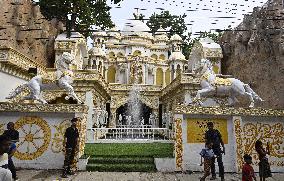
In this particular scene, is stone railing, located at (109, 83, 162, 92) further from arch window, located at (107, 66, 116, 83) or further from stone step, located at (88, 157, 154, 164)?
stone step, located at (88, 157, 154, 164)

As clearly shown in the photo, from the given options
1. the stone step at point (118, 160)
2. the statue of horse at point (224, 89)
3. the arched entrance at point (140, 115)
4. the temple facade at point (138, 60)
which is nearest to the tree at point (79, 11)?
the temple facade at point (138, 60)

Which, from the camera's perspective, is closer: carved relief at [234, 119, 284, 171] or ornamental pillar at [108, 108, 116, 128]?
carved relief at [234, 119, 284, 171]

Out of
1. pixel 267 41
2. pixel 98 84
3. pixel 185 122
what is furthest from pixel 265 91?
pixel 98 84

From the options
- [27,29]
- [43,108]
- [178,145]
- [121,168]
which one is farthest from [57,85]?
[27,29]

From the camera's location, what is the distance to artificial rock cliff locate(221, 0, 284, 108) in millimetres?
14391

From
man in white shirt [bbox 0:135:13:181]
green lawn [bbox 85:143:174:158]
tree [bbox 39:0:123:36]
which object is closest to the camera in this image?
man in white shirt [bbox 0:135:13:181]

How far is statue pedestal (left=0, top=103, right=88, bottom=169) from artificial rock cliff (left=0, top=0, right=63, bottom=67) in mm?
4420

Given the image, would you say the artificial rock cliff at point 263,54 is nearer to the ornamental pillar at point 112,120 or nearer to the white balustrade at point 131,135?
the white balustrade at point 131,135

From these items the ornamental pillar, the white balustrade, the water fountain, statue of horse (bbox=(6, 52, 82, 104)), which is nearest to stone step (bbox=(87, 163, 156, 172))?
→ statue of horse (bbox=(6, 52, 82, 104))

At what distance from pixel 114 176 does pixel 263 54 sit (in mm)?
12954

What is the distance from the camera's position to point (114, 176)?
7.29 m

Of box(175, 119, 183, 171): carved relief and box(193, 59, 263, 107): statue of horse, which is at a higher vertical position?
box(193, 59, 263, 107): statue of horse

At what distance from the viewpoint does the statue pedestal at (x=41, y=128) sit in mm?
8180

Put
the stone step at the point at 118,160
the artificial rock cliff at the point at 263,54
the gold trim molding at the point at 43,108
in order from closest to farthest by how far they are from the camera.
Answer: the gold trim molding at the point at 43,108, the stone step at the point at 118,160, the artificial rock cliff at the point at 263,54
